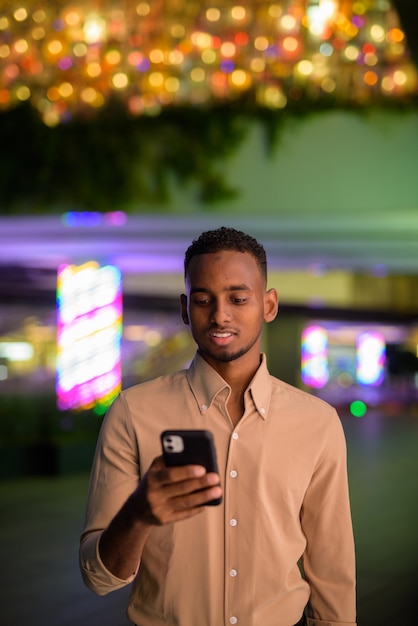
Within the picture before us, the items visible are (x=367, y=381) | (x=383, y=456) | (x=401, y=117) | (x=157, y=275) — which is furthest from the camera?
(x=367, y=381)

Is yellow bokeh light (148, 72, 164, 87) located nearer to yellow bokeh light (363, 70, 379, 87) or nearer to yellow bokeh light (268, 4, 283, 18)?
yellow bokeh light (268, 4, 283, 18)

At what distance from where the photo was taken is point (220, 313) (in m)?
1.64

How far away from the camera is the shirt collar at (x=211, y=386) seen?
5.59ft

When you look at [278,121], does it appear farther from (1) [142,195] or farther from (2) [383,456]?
(2) [383,456]

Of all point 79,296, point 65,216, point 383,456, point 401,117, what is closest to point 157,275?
point 79,296

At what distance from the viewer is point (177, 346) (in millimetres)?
17656

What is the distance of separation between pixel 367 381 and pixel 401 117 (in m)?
16.4

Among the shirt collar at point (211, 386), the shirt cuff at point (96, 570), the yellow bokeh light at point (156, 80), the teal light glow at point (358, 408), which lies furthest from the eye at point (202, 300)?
the teal light glow at point (358, 408)

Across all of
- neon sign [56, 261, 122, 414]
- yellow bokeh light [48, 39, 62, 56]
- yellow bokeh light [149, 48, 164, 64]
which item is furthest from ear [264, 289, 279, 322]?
neon sign [56, 261, 122, 414]

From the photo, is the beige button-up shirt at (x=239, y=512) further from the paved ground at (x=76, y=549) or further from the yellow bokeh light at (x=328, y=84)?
the yellow bokeh light at (x=328, y=84)

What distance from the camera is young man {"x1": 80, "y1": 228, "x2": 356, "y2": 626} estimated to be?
1638 mm

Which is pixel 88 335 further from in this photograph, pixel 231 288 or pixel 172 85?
pixel 231 288

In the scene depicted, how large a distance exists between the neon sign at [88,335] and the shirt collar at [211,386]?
9.14 m

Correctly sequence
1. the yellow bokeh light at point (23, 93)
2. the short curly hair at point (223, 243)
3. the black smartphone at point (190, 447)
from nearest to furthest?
the black smartphone at point (190, 447), the short curly hair at point (223, 243), the yellow bokeh light at point (23, 93)
